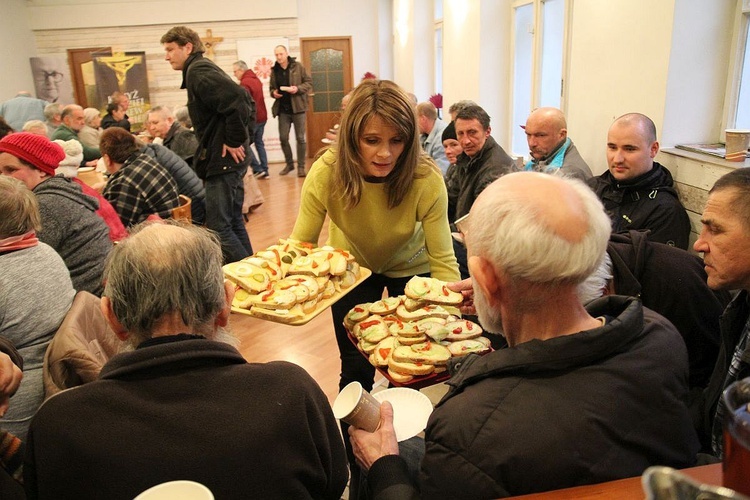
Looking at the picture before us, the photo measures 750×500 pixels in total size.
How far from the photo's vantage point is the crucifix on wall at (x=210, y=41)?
35.2 feet

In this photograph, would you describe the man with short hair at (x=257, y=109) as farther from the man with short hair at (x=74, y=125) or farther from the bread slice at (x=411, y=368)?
the bread slice at (x=411, y=368)

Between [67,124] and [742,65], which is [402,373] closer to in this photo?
[742,65]

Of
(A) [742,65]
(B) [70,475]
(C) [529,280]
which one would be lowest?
(B) [70,475]

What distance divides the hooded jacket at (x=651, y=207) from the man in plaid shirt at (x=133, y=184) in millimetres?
2834

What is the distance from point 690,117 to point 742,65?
34cm

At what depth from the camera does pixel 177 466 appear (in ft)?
3.44

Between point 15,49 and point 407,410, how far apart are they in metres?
11.9

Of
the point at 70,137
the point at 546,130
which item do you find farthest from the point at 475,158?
the point at 70,137

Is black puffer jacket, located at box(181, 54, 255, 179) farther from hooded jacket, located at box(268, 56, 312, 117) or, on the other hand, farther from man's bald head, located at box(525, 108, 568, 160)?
hooded jacket, located at box(268, 56, 312, 117)

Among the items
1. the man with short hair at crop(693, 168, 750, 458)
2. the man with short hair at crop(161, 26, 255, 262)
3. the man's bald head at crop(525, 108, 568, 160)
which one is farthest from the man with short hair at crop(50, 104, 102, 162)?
the man with short hair at crop(693, 168, 750, 458)

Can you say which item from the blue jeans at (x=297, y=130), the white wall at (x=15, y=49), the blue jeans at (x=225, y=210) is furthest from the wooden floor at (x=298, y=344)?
the white wall at (x=15, y=49)

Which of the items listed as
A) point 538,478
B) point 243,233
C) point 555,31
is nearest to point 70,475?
point 538,478

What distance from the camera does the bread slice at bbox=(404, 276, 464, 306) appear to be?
200cm

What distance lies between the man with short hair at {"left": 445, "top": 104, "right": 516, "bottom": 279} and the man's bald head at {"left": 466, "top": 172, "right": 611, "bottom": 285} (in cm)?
266
